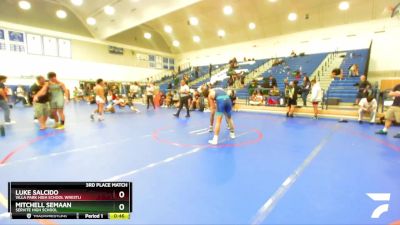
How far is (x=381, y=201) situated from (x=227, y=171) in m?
1.77

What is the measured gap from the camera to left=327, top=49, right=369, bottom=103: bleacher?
11508mm

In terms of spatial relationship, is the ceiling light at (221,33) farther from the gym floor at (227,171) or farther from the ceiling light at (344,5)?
the gym floor at (227,171)

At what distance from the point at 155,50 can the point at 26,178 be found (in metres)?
24.2

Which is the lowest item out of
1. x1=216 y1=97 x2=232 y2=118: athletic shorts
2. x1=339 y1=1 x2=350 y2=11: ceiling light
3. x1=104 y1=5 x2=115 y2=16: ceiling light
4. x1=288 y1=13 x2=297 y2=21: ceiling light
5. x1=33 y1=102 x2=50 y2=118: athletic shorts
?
x1=33 y1=102 x2=50 y2=118: athletic shorts

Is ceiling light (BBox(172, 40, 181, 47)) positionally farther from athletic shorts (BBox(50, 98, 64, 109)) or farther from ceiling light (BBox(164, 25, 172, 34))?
athletic shorts (BBox(50, 98, 64, 109))

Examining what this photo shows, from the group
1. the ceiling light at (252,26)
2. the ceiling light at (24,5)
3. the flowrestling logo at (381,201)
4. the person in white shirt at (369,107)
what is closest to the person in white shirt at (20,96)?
the ceiling light at (24,5)

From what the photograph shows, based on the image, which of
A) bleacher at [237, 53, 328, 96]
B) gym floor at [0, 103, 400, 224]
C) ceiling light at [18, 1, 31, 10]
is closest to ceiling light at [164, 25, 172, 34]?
bleacher at [237, 53, 328, 96]

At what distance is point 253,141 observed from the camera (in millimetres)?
5020

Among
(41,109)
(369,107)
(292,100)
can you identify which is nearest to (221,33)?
(292,100)

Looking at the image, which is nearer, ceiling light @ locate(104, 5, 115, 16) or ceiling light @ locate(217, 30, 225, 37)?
ceiling light @ locate(104, 5, 115, 16)

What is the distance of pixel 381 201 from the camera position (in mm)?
2330

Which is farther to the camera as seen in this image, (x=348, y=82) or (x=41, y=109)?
(x=348, y=82)

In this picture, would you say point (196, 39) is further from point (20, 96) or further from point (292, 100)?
point (292, 100)
